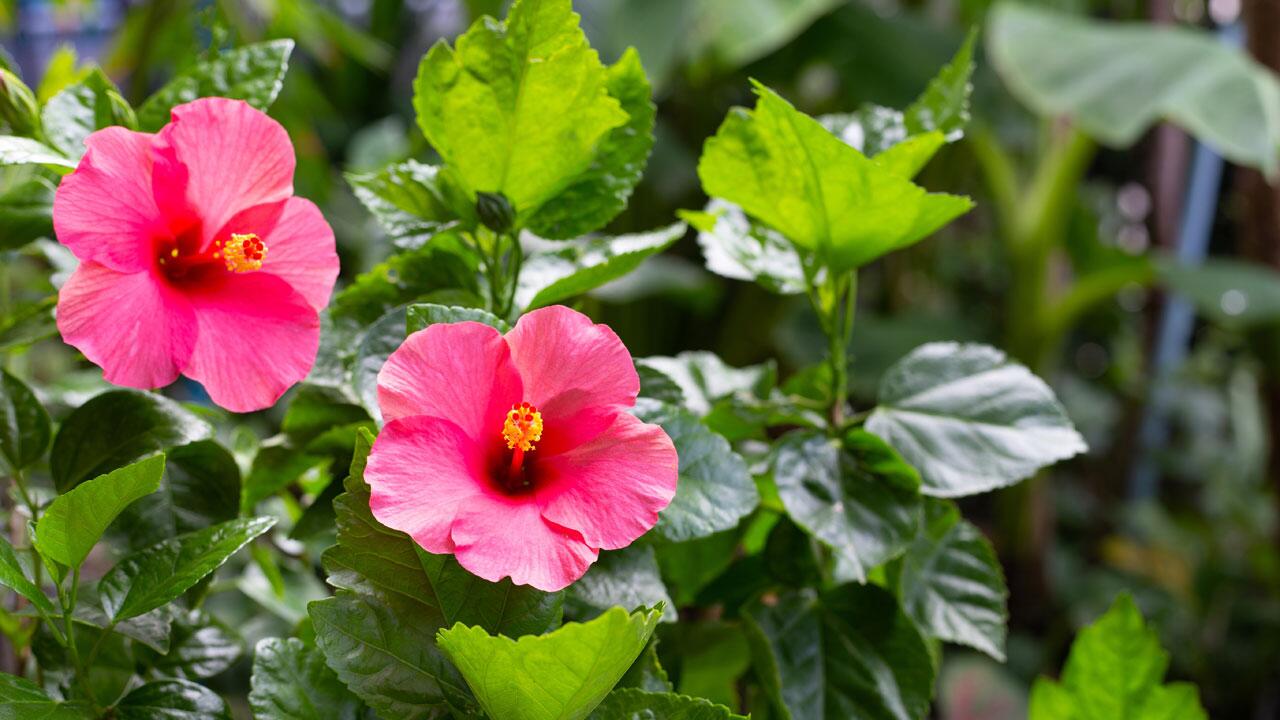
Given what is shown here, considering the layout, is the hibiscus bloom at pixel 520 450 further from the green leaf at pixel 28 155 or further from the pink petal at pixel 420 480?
the green leaf at pixel 28 155

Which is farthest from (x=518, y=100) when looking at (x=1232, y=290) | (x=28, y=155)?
(x=1232, y=290)

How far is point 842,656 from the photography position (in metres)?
0.42

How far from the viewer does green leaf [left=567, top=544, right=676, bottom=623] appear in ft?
1.13

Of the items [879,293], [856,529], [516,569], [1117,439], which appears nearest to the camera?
[516,569]

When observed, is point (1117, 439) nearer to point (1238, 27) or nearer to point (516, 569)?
point (1238, 27)

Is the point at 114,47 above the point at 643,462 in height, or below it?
below

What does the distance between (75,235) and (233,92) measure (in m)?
0.11

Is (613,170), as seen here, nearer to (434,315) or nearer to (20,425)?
(434,315)

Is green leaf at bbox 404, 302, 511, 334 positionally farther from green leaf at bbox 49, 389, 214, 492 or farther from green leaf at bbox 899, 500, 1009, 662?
green leaf at bbox 899, 500, 1009, 662

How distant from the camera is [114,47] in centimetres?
174

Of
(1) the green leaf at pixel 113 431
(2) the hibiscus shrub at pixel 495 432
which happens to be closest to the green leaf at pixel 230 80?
(2) the hibiscus shrub at pixel 495 432

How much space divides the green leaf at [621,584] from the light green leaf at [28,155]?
Answer: 0.22 m

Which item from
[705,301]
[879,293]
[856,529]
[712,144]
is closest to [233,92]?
[712,144]

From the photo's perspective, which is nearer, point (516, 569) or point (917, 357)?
point (516, 569)
